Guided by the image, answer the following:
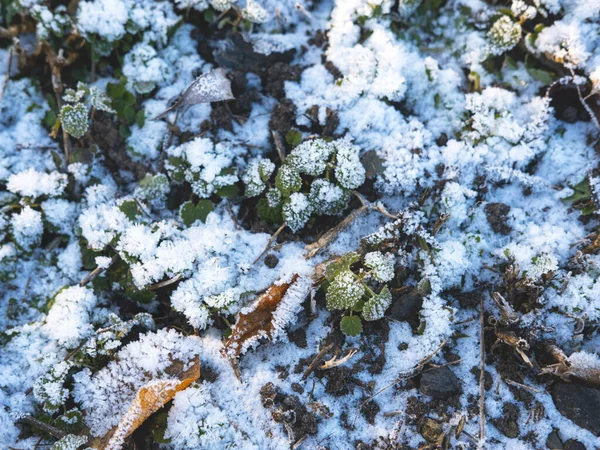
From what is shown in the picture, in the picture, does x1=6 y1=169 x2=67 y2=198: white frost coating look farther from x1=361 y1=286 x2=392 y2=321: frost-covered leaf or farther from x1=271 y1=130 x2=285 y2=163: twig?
x1=361 y1=286 x2=392 y2=321: frost-covered leaf

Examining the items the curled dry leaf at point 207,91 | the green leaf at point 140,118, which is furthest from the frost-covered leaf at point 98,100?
the curled dry leaf at point 207,91

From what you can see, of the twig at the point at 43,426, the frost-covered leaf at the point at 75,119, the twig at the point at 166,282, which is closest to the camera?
the twig at the point at 43,426

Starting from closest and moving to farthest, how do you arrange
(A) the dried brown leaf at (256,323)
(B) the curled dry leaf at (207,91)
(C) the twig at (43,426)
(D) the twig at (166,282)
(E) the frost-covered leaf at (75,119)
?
(C) the twig at (43,426)
(A) the dried brown leaf at (256,323)
(D) the twig at (166,282)
(E) the frost-covered leaf at (75,119)
(B) the curled dry leaf at (207,91)

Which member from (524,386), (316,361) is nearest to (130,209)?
(316,361)

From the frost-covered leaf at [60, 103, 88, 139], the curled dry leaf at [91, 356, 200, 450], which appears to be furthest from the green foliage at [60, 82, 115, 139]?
the curled dry leaf at [91, 356, 200, 450]

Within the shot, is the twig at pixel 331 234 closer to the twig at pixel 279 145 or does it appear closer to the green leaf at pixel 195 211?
the twig at pixel 279 145

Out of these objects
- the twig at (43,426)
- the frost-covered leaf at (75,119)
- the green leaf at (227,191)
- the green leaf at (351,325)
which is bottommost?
the twig at (43,426)
